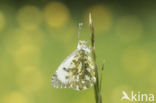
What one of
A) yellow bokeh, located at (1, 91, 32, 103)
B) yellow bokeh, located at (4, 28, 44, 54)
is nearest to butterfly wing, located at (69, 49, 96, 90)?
yellow bokeh, located at (1, 91, 32, 103)

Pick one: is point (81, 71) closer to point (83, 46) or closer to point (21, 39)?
point (83, 46)

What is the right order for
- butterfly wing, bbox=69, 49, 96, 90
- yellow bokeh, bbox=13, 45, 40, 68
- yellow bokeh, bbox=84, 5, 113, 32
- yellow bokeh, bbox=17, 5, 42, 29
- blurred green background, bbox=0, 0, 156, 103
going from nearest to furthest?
butterfly wing, bbox=69, 49, 96, 90
blurred green background, bbox=0, 0, 156, 103
yellow bokeh, bbox=13, 45, 40, 68
yellow bokeh, bbox=84, 5, 113, 32
yellow bokeh, bbox=17, 5, 42, 29

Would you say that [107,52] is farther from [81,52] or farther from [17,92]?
[81,52]

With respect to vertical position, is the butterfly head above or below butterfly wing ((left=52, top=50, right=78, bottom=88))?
above

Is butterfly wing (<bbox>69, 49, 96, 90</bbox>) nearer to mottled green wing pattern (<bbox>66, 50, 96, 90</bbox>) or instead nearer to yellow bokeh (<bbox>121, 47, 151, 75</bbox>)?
mottled green wing pattern (<bbox>66, 50, 96, 90</bbox>)

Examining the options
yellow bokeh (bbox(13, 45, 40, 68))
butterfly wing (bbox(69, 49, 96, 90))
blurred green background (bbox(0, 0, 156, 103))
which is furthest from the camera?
yellow bokeh (bbox(13, 45, 40, 68))

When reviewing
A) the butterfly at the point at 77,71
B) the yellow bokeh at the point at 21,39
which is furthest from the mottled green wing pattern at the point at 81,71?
the yellow bokeh at the point at 21,39

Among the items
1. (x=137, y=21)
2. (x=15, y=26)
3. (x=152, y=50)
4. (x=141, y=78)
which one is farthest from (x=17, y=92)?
(x=137, y=21)
